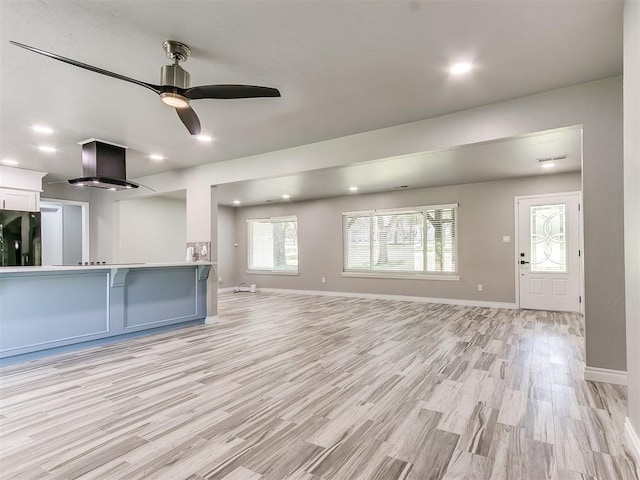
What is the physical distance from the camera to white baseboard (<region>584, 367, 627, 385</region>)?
275cm

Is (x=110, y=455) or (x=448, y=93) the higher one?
(x=448, y=93)

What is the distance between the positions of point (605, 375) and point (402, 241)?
4992 mm

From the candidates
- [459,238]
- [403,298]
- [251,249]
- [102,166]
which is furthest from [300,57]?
[251,249]

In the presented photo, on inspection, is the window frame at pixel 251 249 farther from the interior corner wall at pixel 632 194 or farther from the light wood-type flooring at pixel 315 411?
the interior corner wall at pixel 632 194

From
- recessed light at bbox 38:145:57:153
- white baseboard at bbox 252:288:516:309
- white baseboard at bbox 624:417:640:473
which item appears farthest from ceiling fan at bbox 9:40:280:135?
white baseboard at bbox 252:288:516:309

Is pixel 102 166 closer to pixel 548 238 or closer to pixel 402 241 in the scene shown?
pixel 402 241

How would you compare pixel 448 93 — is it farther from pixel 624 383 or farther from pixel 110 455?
pixel 110 455

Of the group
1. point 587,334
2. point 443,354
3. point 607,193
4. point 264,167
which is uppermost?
point 264,167

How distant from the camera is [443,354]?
3.57 meters

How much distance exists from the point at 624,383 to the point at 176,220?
8988 mm

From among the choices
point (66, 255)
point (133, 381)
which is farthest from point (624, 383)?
point (66, 255)

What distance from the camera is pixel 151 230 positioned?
8.17 meters

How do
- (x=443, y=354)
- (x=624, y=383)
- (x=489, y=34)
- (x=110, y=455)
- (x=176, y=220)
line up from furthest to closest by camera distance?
(x=176, y=220) → (x=443, y=354) → (x=624, y=383) → (x=489, y=34) → (x=110, y=455)

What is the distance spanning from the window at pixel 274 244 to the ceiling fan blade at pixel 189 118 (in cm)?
621
